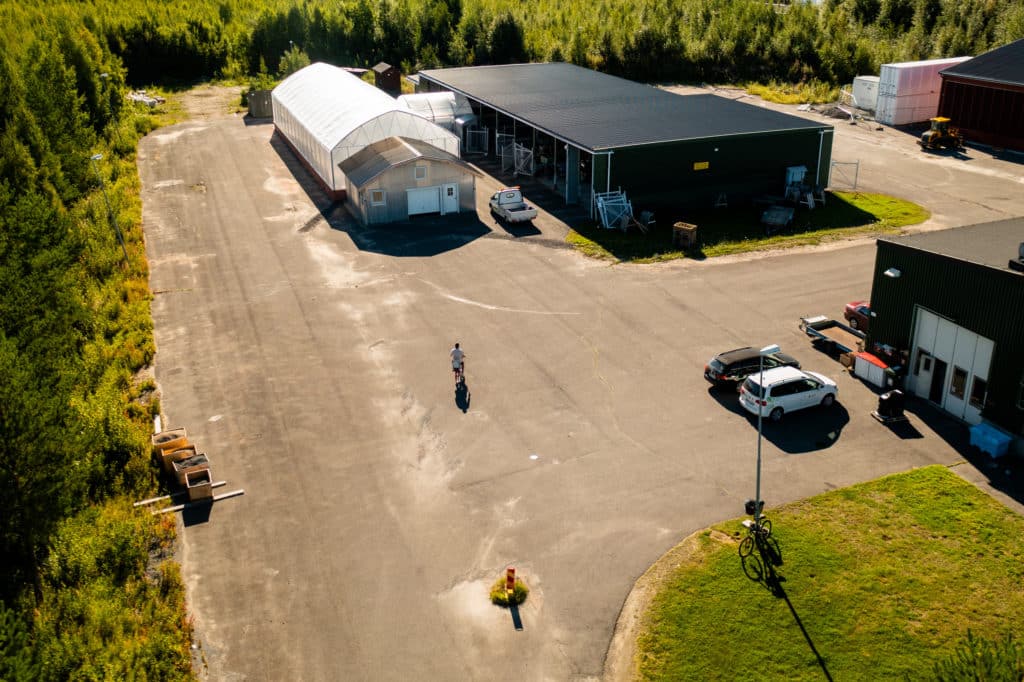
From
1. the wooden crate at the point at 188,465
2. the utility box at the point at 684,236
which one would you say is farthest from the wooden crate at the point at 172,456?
the utility box at the point at 684,236

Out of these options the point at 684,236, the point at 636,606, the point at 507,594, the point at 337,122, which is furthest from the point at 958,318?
the point at 337,122

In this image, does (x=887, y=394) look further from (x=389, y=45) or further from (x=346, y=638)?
(x=389, y=45)

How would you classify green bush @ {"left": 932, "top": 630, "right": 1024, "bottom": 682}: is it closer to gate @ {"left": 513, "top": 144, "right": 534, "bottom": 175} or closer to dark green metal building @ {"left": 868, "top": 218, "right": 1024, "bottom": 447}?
dark green metal building @ {"left": 868, "top": 218, "right": 1024, "bottom": 447}

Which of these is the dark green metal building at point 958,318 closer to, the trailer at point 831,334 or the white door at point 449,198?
the trailer at point 831,334

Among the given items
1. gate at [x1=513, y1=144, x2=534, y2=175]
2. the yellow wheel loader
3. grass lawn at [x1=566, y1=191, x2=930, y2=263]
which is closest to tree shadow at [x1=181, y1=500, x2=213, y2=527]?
grass lawn at [x1=566, y1=191, x2=930, y2=263]

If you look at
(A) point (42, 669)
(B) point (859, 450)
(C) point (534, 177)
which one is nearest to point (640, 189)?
(C) point (534, 177)

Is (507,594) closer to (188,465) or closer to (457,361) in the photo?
(188,465)

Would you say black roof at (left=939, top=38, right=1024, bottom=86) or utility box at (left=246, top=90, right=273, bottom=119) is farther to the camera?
utility box at (left=246, top=90, right=273, bottom=119)
